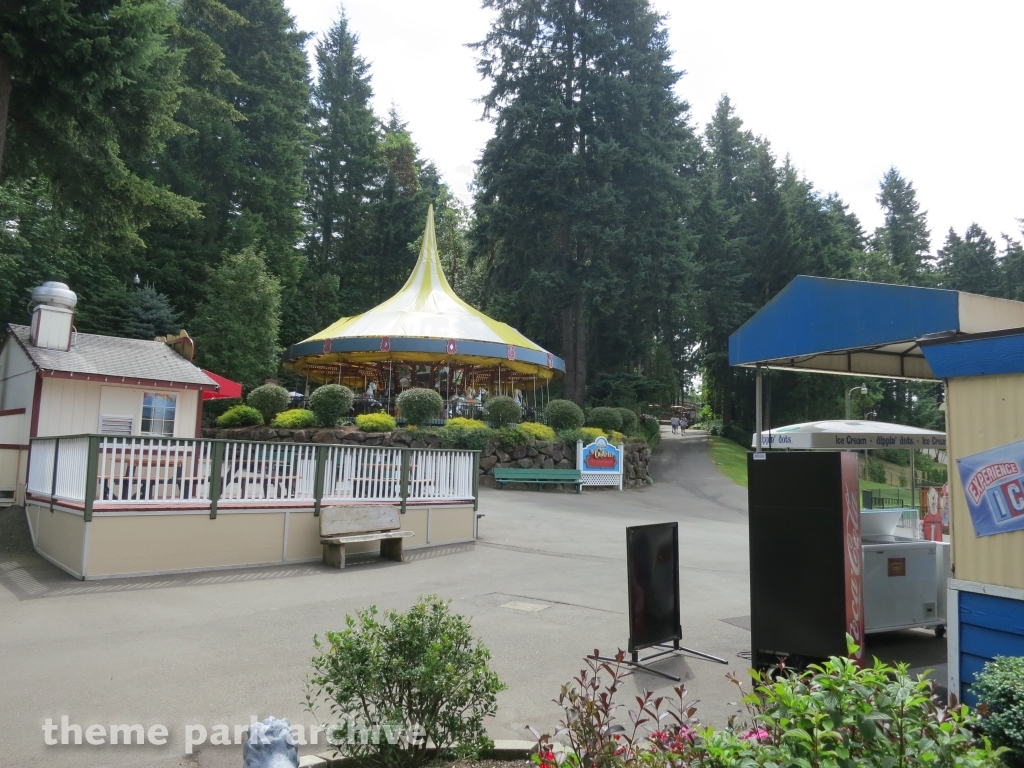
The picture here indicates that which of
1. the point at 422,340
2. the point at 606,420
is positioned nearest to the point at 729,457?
the point at 606,420

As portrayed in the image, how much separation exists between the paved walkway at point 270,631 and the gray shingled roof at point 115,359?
17.9ft

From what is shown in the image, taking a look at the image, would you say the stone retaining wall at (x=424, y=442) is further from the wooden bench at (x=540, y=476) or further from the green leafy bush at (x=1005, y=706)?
the green leafy bush at (x=1005, y=706)

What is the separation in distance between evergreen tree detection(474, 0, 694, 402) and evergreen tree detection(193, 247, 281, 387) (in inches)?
491

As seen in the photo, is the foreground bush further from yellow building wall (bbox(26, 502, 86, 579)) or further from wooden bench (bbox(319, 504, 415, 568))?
yellow building wall (bbox(26, 502, 86, 579))

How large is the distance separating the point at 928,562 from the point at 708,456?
93.1 feet

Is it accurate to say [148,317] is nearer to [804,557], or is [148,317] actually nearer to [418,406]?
[418,406]

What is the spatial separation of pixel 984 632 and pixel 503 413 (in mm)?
20189

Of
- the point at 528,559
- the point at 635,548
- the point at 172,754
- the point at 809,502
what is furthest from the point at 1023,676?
the point at 528,559

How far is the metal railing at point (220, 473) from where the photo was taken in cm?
966

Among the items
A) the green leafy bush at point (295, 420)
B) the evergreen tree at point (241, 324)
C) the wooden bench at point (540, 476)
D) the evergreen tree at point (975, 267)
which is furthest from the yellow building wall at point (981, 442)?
the evergreen tree at point (975, 267)

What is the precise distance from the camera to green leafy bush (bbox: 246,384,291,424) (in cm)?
2467

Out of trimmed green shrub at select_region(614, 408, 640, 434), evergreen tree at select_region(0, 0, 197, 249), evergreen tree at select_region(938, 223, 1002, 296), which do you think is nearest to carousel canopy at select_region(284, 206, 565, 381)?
trimmed green shrub at select_region(614, 408, 640, 434)

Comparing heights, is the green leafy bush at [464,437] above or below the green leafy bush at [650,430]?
below

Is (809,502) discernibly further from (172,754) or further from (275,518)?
(275,518)
